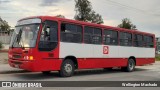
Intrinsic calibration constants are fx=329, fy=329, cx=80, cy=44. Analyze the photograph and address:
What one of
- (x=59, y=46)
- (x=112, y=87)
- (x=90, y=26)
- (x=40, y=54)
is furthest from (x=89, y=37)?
(x=112, y=87)

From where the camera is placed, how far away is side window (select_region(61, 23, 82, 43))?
16.6 metres

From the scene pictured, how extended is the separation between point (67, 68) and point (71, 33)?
6.12ft

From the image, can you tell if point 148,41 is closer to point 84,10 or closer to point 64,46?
point 64,46

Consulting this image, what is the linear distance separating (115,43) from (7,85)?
9771mm

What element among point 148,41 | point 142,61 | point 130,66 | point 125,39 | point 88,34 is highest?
point 88,34

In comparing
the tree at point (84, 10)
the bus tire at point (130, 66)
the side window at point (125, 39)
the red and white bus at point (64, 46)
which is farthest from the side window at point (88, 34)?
the tree at point (84, 10)

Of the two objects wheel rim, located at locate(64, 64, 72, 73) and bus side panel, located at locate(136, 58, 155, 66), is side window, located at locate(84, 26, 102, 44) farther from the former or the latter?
bus side panel, located at locate(136, 58, 155, 66)

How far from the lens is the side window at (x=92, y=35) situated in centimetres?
1825

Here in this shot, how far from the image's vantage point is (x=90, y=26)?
18625 millimetres

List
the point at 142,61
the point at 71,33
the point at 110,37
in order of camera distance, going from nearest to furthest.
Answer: the point at 71,33 < the point at 110,37 < the point at 142,61

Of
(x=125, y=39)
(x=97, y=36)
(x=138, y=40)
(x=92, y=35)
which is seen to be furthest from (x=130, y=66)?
(x=92, y=35)

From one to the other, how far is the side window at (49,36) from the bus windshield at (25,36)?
0.36m

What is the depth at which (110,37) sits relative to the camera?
20.4 m

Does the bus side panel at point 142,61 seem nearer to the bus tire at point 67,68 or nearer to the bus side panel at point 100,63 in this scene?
the bus side panel at point 100,63
